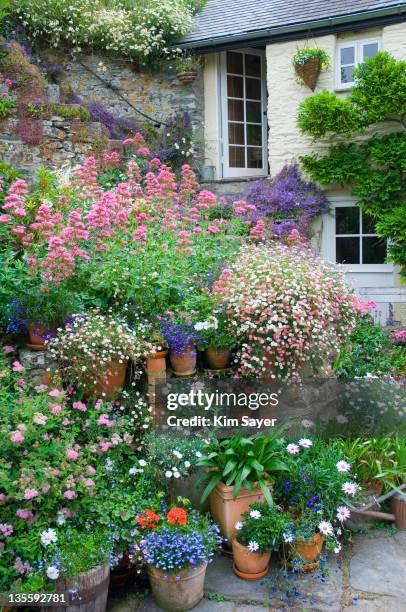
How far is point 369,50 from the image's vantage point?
26.9ft

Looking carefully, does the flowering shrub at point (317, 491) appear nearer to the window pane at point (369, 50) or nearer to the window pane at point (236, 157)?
the window pane at point (369, 50)

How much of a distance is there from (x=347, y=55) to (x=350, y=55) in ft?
0.14

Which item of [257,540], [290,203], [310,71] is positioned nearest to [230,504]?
[257,540]

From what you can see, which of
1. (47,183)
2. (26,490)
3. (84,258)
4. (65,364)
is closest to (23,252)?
(84,258)

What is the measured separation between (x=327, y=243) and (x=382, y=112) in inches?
78.4

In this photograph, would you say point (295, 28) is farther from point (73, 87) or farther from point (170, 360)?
point (170, 360)

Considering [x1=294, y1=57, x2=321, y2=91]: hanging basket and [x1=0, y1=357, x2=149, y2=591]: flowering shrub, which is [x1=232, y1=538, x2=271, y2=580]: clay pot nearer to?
[x1=0, y1=357, x2=149, y2=591]: flowering shrub

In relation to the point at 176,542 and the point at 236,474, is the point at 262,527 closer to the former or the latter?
the point at 236,474

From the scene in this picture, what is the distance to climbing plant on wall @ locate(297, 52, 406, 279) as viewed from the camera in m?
7.52

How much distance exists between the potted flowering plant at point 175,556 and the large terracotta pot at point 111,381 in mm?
930

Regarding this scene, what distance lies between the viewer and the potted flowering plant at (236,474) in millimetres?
3502

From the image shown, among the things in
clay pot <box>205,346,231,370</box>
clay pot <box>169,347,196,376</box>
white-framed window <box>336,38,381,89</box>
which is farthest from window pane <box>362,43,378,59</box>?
clay pot <box>169,347,196,376</box>

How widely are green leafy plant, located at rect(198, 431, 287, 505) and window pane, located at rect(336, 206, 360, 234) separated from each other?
5.53m

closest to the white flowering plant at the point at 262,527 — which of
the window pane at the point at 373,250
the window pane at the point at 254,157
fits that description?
the window pane at the point at 373,250
